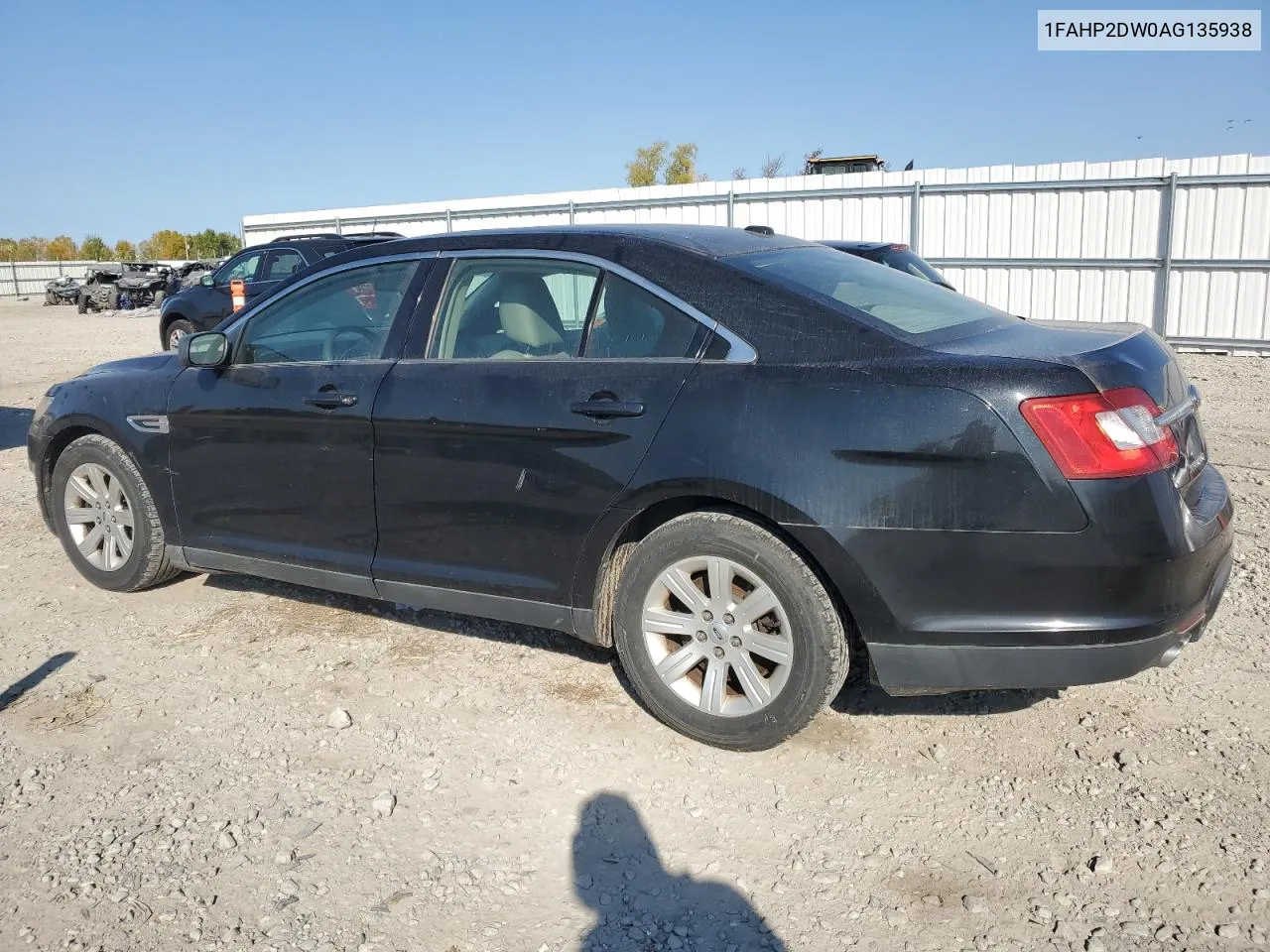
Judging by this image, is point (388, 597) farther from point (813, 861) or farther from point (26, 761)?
point (813, 861)

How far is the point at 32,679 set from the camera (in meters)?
4.25

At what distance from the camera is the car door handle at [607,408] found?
3.46 meters

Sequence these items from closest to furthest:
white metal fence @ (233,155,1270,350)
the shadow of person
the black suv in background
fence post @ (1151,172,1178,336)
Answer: the shadow of person < white metal fence @ (233,155,1270,350) < fence post @ (1151,172,1178,336) < the black suv in background

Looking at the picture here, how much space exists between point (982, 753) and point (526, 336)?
2.14 m

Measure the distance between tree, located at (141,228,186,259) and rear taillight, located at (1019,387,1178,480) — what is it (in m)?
75.8

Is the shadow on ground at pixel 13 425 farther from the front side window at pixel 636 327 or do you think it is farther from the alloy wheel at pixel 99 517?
the front side window at pixel 636 327

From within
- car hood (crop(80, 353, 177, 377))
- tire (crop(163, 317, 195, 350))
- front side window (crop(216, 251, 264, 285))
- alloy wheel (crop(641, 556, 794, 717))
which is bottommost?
alloy wheel (crop(641, 556, 794, 717))

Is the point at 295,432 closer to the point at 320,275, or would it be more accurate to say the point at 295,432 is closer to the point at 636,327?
the point at 320,275

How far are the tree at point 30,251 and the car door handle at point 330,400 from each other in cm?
7333

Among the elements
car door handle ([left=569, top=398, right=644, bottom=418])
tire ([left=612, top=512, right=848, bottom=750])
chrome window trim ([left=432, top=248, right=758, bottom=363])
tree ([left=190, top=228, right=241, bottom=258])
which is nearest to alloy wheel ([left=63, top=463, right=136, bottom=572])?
chrome window trim ([left=432, top=248, right=758, bottom=363])

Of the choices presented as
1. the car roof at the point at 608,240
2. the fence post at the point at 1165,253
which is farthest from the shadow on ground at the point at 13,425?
the fence post at the point at 1165,253

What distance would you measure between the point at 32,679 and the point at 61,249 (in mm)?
81299

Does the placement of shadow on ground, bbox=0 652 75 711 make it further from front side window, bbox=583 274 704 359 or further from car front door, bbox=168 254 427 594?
front side window, bbox=583 274 704 359

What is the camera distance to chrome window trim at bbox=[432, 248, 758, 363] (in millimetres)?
3375
